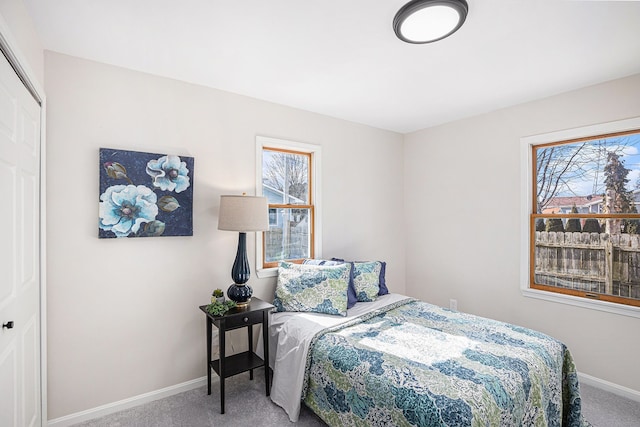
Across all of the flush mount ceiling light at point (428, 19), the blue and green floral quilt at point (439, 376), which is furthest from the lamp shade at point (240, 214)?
the flush mount ceiling light at point (428, 19)

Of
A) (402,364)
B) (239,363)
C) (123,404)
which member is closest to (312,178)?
(239,363)

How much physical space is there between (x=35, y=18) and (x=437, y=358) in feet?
10.1

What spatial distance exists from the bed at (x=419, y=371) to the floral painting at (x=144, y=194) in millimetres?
1212

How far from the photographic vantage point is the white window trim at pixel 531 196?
2.54 metres

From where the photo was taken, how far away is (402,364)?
1.83m

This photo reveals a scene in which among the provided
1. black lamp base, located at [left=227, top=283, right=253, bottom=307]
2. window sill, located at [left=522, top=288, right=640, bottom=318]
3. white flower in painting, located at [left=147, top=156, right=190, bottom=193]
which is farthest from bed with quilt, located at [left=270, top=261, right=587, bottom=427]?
white flower in painting, located at [left=147, top=156, right=190, bottom=193]

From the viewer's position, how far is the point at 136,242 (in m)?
2.39

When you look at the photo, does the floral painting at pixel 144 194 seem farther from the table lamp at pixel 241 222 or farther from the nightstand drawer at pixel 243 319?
the nightstand drawer at pixel 243 319

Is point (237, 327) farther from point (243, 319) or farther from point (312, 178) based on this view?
point (312, 178)

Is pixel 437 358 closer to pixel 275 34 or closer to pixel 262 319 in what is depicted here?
pixel 262 319

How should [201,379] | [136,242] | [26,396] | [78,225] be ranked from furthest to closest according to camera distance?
[201,379], [136,242], [78,225], [26,396]

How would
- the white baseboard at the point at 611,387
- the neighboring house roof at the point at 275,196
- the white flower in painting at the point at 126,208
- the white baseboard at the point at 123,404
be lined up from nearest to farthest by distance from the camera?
the white baseboard at the point at 123,404, the white flower in painting at the point at 126,208, the white baseboard at the point at 611,387, the neighboring house roof at the point at 275,196

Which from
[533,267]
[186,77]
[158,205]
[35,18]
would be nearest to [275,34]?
[186,77]

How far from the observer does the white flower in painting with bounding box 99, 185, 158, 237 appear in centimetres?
226
